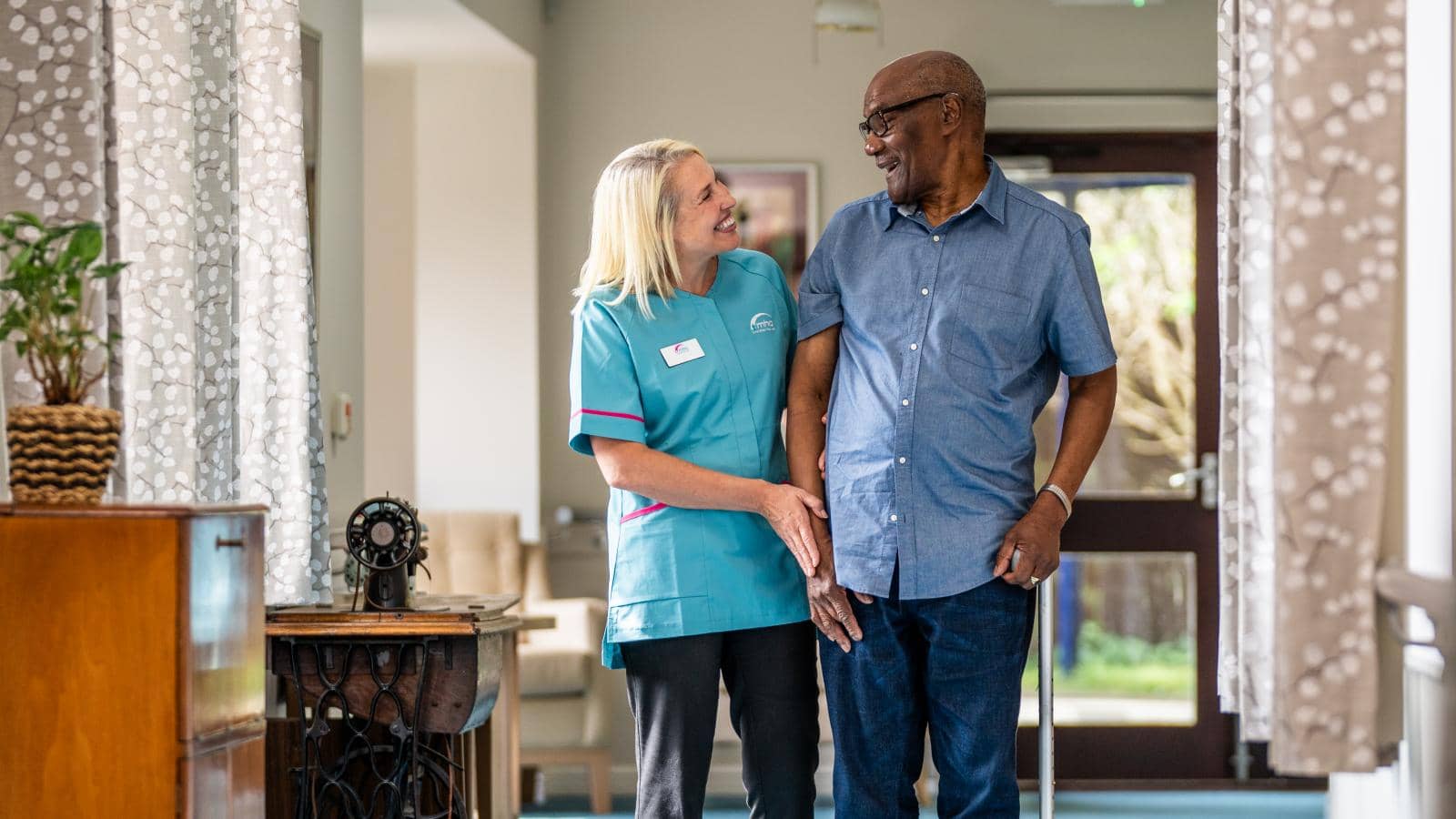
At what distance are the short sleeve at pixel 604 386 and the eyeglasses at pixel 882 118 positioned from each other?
1.62 ft

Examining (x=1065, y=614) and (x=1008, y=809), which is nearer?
(x=1008, y=809)

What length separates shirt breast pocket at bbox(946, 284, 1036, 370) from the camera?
2.17 meters

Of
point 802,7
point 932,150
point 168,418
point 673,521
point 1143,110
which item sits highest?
point 802,7

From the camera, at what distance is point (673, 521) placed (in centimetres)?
233

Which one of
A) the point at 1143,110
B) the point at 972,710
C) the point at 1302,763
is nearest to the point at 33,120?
the point at 972,710

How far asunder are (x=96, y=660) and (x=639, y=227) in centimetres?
100

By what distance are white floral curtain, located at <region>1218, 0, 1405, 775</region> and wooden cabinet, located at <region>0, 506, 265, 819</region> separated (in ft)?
4.52

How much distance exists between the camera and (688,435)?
233cm

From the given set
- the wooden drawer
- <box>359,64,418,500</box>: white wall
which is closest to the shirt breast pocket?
the wooden drawer

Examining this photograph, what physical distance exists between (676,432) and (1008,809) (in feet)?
2.47

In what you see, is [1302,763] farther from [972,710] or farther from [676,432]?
[676,432]

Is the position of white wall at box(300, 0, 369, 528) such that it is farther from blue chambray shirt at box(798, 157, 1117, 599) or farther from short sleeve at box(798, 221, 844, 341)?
blue chambray shirt at box(798, 157, 1117, 599)

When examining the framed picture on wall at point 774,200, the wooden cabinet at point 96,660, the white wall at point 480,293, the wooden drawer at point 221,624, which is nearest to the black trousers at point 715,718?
the wooden drawer at point 221,624

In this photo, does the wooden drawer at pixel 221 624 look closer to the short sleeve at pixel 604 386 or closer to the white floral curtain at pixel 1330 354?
the short sleeve at pixel 604 386
